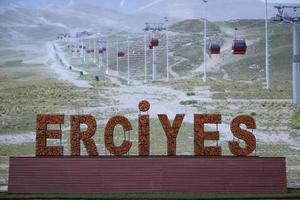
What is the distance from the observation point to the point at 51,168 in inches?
609

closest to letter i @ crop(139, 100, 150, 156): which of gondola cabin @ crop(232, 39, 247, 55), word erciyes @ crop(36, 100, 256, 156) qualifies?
word erciyes @ crop(36, 100, 256, 156)

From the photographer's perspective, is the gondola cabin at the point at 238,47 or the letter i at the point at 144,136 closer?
the letter i at the point at 144,136

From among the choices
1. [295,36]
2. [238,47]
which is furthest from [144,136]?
[295,36]

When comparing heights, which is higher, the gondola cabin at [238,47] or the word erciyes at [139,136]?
the gondola cabin at [238,47]

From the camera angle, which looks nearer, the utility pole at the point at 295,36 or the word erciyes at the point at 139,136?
the word erciyes at the point at 139,136

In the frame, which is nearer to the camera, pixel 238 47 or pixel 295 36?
pixel 238 47

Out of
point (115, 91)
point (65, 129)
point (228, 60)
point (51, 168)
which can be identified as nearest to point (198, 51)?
point (228, 60)

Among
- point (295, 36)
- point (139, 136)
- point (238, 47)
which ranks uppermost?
point (295, 36)

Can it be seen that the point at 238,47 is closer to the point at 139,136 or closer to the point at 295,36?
the point at 295,36

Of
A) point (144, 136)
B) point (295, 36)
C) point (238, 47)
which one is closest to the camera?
point (144, 136)

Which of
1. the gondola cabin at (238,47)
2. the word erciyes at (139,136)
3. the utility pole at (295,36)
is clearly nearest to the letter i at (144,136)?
the word erciyes at (139,136)

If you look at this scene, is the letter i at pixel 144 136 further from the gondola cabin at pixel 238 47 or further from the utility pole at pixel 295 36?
the utility pole at pixel 295 36

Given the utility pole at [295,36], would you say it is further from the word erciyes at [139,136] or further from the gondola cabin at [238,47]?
the word erciyes at [139,136]

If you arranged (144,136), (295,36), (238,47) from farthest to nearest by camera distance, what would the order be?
(295,36)
(238,47)
(144,136)
